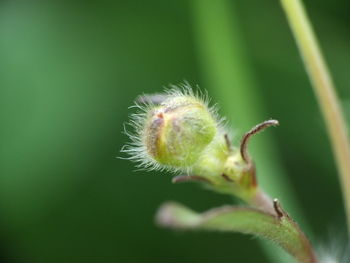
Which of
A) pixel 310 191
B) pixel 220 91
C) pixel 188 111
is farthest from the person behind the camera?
pixel 310 191

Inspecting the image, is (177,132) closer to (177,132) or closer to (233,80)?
(177,132)

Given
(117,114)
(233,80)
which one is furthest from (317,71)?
(117,114)

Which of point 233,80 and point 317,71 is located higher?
point 233,80

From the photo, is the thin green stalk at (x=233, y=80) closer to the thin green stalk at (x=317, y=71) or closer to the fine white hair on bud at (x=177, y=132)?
the thin green stalk at (x=317, y=71)

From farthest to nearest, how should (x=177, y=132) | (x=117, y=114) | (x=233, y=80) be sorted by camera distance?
(x=117, y=114) → (x=233, y=80) → (x=177, y=132)

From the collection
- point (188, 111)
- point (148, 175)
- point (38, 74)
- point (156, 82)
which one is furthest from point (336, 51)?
point (188, 111)

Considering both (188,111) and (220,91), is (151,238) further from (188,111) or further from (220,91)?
(188,111)

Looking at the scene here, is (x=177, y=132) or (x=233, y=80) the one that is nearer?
(x=177, y=132)
